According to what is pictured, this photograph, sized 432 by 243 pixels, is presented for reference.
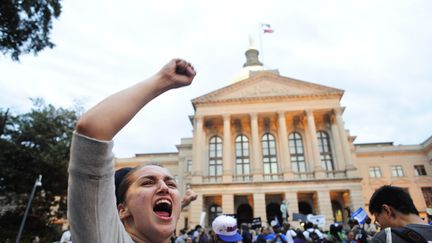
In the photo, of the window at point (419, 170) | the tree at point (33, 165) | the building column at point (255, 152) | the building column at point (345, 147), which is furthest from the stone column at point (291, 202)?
the tree at point (33, 165)

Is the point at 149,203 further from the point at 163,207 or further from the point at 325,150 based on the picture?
the point at 325,150

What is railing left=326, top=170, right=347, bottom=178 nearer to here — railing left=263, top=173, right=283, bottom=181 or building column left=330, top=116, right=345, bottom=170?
building column left=330, top=116, right=345, bottom=170

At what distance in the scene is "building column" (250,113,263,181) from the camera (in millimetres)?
28672

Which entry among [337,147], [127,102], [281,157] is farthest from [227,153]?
[127,102]

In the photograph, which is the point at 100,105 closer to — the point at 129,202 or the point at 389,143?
the point at 129,202

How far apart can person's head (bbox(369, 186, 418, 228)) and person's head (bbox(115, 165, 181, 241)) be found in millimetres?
2379

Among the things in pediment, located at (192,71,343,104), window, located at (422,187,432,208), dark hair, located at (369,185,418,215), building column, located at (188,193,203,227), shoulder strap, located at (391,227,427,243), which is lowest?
shoulder strap, located at (391,227,427,243)

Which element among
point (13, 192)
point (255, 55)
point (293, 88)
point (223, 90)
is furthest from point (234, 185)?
point (255, 55)

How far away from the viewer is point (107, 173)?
1071 millimetres

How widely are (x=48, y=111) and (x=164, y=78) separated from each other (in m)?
28.1

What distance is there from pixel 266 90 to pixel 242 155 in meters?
8.33

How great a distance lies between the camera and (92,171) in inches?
40.5

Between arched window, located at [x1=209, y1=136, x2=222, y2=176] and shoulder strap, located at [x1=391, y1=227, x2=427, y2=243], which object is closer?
shoulder strap, located at [x1=391, y1=227, x2=427, y2=243]

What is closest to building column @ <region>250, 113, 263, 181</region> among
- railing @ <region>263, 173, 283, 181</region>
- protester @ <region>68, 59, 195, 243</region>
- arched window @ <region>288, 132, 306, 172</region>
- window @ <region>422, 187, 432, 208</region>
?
railing @ <region>263, 173, 283, 181</region>
